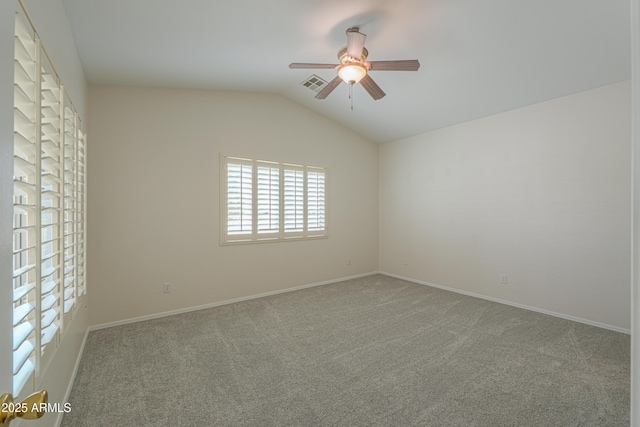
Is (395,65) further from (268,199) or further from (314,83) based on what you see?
(268,199)

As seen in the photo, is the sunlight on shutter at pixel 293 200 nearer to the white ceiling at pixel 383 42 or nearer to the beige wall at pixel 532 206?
the white ceiling at pixel 383 42

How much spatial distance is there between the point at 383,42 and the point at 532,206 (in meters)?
2.85

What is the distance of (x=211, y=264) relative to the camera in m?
4.09

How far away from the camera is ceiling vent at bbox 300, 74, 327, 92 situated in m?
3.92

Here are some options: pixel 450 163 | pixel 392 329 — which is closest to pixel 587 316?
pixel 392 329

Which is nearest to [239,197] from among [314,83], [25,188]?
[314,83]

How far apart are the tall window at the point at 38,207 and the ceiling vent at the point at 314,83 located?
262 centimetres

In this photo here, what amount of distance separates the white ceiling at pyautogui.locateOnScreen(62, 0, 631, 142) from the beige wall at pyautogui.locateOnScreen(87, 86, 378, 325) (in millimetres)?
372

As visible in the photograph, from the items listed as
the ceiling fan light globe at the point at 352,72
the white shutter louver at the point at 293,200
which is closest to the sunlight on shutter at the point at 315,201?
the white shutter louver at the point at 293,200

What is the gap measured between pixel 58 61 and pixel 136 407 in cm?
235

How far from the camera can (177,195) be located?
12.5 ft

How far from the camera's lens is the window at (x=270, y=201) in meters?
4.24

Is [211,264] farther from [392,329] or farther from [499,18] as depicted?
[499,18]

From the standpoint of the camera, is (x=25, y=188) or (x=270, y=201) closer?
(x=25, y=188)
